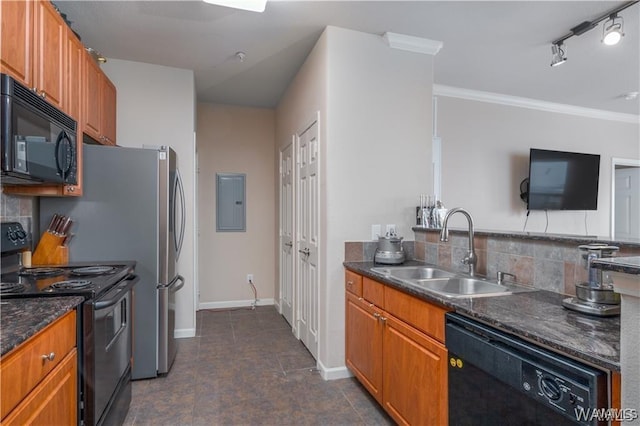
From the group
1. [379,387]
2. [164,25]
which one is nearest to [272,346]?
[379,387]

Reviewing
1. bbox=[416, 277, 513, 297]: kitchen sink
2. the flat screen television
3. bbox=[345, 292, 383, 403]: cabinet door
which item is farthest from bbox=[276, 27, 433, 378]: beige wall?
the flat screen television

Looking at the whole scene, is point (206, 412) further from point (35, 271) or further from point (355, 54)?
point (355, 54)

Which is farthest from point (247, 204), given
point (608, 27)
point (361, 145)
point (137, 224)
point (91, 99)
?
point (608, 27)

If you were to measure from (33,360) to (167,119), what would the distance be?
8.93 feet

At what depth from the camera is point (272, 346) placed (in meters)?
3.19

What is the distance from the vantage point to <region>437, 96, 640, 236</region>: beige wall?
4008mm

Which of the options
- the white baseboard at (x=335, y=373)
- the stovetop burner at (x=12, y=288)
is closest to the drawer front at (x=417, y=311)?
the white baseboard at (x=335, y=373)

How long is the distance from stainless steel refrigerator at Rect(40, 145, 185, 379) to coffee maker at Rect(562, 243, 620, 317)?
2535 millimetres

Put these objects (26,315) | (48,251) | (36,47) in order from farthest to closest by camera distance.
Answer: (48,251), (36,47), (26,315)

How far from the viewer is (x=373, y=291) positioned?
84.0 inches

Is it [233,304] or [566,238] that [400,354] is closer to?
[566,238]

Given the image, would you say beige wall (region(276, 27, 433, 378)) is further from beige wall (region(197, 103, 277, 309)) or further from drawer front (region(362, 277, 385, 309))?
beige wall (region(197, 103, 277, 309))

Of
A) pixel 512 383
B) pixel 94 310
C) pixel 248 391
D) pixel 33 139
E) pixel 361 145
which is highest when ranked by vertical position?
pixel 361 145

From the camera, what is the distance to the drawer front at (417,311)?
1.51 meters
